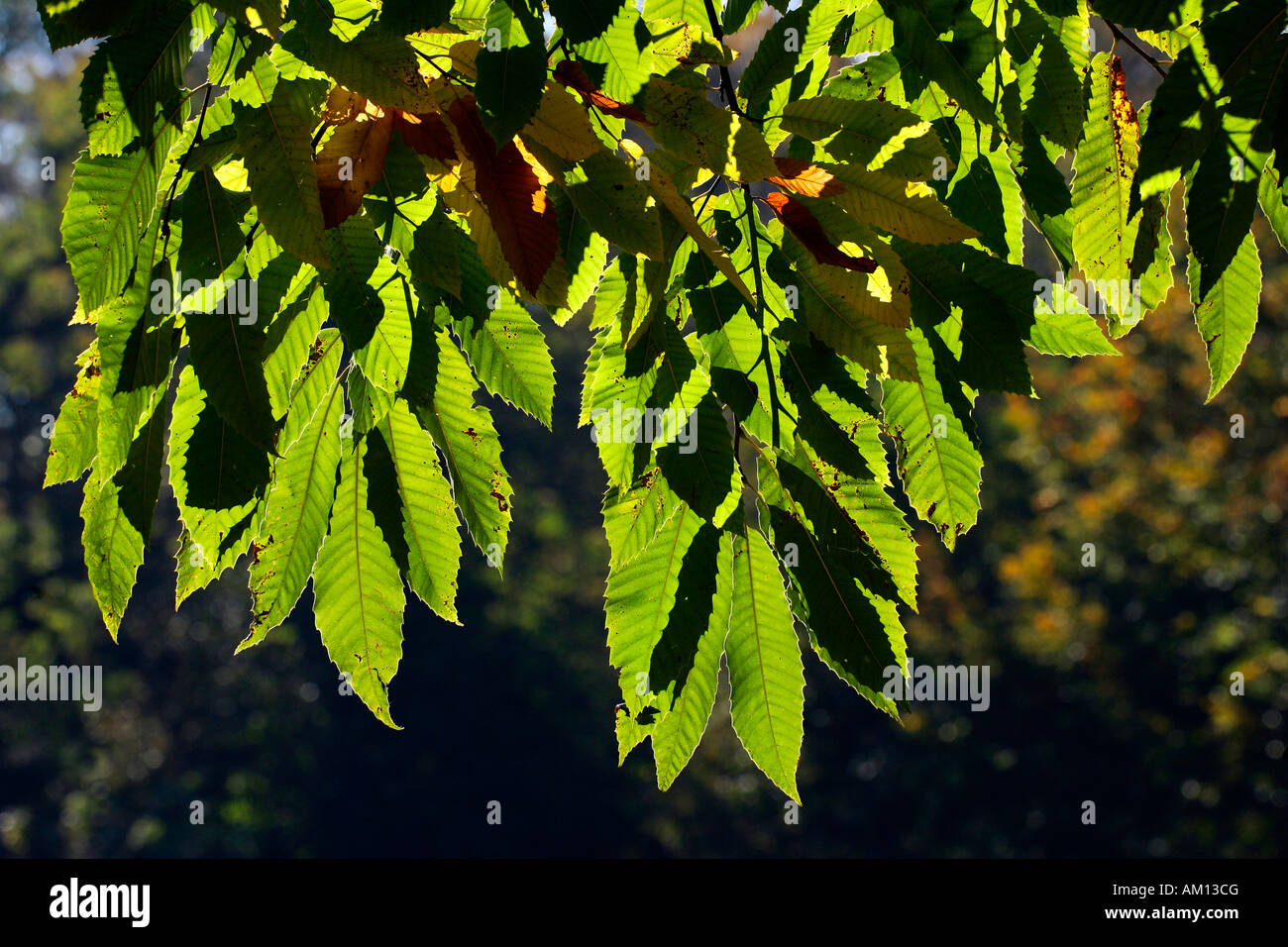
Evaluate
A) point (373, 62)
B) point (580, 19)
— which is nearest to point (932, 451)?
point (580, 19)

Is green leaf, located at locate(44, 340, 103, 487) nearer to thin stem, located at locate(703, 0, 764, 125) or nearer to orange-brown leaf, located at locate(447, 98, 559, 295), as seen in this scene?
orange-brown leaf, located at locate(447, 98, 559, 295)

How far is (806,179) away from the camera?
1065mm

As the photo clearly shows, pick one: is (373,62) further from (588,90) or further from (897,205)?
(897,205)

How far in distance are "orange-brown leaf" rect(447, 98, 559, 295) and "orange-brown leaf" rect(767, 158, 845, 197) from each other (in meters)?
0.22

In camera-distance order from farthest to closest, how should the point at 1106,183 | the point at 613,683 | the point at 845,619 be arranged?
1. the point at 613,683
2. the point at 1106,183
3. the point at 845,619

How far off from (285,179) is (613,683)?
1872 centimetres

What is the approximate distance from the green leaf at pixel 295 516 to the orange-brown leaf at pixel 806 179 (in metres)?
0.53

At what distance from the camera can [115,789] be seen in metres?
19.6

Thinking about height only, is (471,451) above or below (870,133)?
below

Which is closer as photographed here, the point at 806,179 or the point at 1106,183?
the point at 806,179

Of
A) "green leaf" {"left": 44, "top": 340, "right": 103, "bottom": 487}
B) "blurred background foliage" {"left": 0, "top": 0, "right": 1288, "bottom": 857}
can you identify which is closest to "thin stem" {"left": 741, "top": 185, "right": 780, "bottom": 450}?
"green leaf" {"left": 44, "top": 340, "right": 103, "bottom": 487}

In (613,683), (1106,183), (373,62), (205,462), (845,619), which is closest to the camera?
(373,62)

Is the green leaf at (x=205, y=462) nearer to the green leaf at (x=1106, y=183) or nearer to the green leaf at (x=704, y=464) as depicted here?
the green leaf at (x=704, y=464)

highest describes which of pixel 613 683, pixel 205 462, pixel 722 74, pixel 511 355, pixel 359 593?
pixel 722 74
